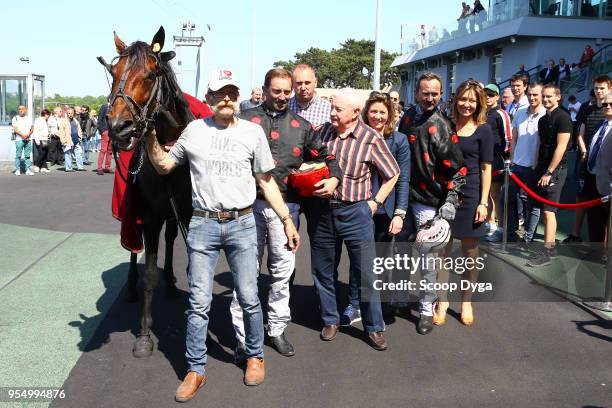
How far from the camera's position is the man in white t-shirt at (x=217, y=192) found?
369 cm

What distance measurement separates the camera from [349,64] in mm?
69125

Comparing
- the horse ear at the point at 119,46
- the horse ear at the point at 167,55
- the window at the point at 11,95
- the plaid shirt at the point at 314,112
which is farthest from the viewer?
the window at the point at 11,95

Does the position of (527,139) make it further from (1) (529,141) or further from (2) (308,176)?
(2) (308,176)

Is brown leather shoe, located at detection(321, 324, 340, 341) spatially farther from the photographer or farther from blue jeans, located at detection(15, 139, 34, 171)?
the photographer

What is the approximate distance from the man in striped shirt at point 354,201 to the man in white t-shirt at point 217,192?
78 centimetres

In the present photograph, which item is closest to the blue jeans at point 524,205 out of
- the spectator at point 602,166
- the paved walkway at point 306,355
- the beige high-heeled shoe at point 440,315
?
Answer: the spectator at point 602,166

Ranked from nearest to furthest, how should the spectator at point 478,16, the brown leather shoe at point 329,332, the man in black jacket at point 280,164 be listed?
the man in black jacket at point 280,164, the brown leather shoe at point 329,332, the spectator at point 478,16

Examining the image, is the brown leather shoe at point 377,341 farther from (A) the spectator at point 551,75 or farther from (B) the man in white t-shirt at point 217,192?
(A) the spectator at point 551,75

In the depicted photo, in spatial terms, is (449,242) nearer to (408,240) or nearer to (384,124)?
(408,240)

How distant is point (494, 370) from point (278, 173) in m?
2.08

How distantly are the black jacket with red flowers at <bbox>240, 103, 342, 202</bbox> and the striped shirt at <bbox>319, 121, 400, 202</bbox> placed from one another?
78 millimetres

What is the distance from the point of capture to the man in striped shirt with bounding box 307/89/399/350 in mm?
4438

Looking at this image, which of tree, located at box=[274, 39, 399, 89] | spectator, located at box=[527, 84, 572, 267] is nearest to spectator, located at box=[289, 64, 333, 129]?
spectator, located at box=[527, 84, 572, 267]

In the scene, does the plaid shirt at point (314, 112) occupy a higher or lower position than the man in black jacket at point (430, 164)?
higher
